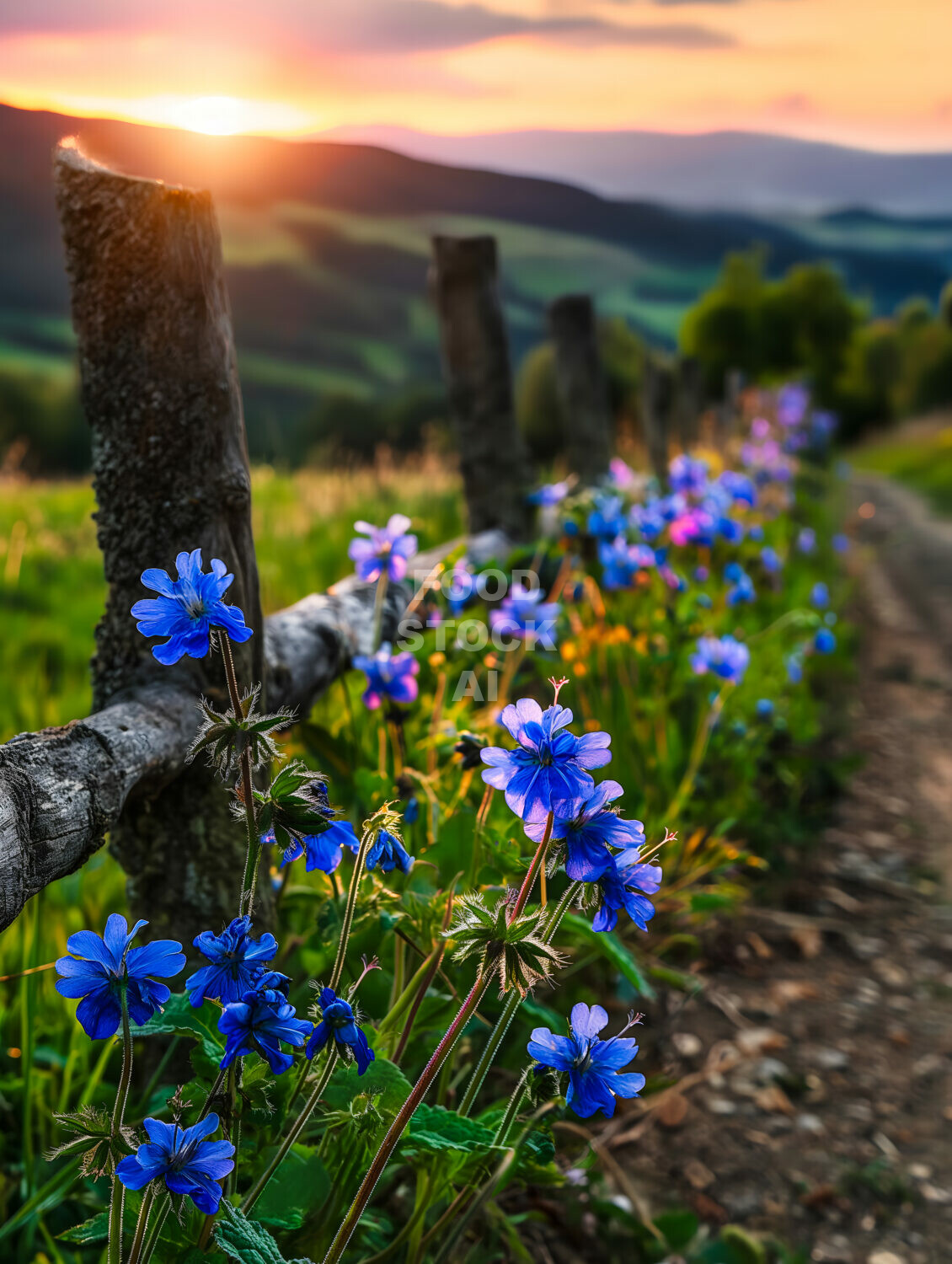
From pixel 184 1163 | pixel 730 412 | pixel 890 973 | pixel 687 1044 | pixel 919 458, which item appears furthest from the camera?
pixel 919 458

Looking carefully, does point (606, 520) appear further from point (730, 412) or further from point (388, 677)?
point (730, 412)

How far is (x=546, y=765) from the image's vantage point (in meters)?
0.85

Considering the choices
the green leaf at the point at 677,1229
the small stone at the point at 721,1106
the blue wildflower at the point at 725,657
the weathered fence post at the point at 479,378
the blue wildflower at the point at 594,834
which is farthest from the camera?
the weathered fence post at the point at 479,378

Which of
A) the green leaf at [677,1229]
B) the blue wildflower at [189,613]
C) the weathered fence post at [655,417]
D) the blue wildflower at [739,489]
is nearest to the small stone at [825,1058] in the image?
the green leaf at [677,1229]

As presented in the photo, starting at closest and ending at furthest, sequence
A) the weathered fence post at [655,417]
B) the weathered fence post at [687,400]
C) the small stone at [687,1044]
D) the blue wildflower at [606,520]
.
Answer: the small stone at [687,1044], the blue wildflower at [606,520], the weathered fence post at [655,417], the weathered fence post at [687,400]

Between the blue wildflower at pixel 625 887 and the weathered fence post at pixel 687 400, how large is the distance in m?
8.96

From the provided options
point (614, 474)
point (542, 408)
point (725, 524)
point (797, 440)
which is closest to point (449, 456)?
point (542, 408)

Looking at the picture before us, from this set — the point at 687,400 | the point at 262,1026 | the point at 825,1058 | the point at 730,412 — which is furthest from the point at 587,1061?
the point at 730,412

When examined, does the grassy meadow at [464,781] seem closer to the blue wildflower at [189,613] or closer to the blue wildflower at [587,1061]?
the blue wildflower at [587,1061]

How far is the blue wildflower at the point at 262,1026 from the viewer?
791 mm

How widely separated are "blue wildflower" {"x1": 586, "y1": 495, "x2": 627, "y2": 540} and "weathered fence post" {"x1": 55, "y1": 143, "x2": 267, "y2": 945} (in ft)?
4.74

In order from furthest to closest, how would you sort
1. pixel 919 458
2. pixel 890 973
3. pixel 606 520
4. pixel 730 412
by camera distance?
pixel 919 458 → pixel 730 412 → pixel 606 520 → pixel 890 973

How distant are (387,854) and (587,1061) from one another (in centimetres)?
29

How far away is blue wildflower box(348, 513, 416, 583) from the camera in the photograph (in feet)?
5.76
